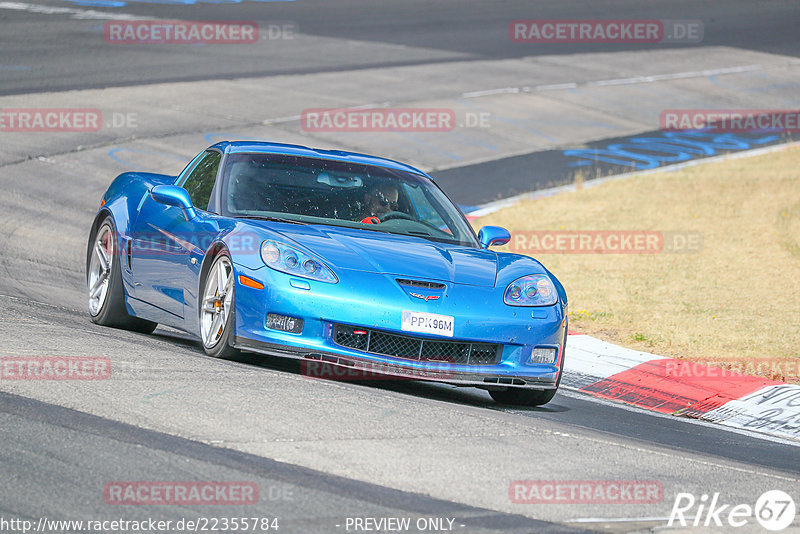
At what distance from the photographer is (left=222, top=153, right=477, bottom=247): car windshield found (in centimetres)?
760

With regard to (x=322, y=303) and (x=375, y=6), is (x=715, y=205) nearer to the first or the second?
(x=322, y=303)

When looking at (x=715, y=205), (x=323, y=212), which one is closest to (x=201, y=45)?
(x=715, y=205)

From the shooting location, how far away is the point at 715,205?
16.7 metres
